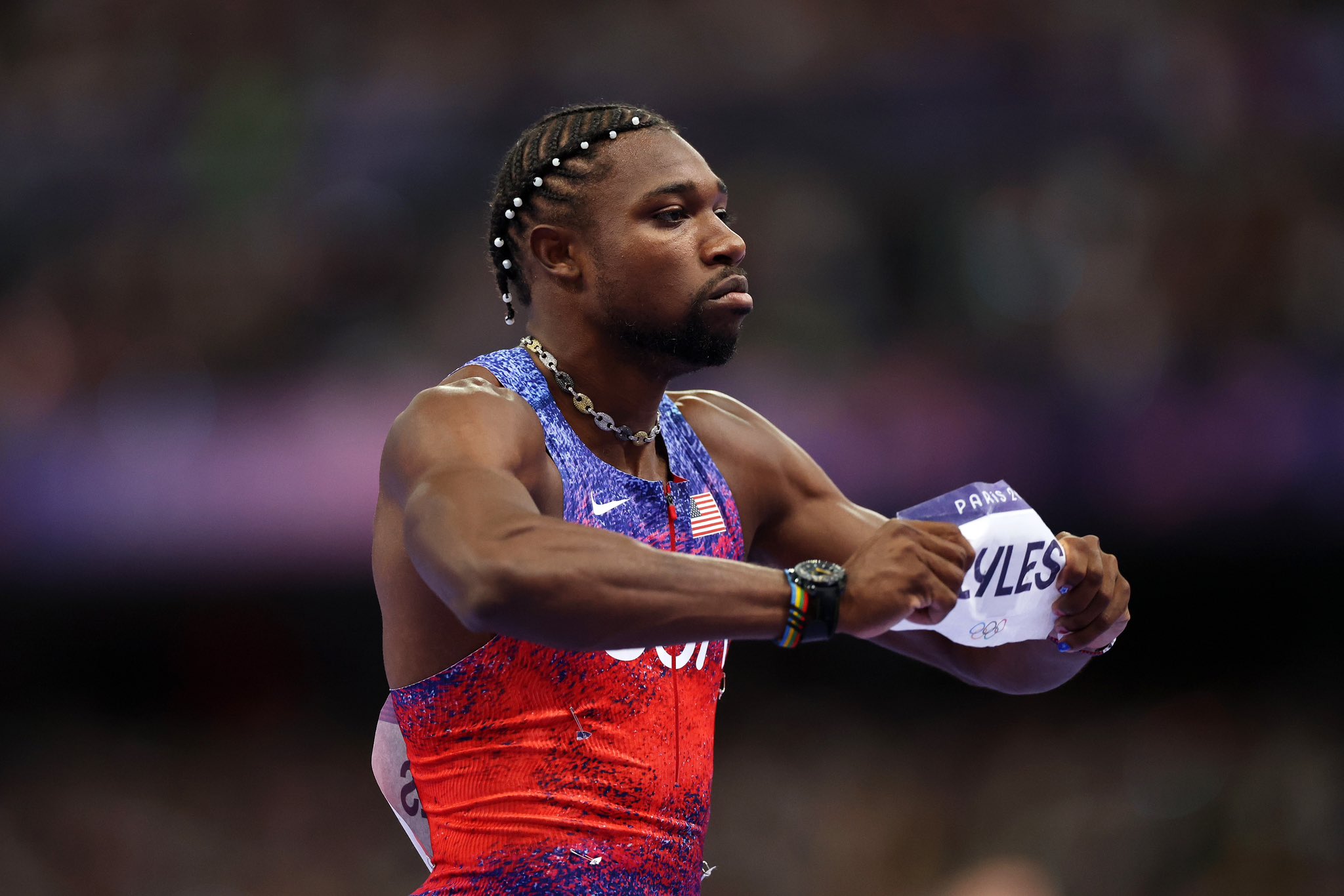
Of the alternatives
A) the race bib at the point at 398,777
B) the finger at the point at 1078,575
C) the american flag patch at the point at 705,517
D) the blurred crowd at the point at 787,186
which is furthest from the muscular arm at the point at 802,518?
the blurred crowd at the point at 787,186

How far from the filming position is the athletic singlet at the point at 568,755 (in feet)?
8.67

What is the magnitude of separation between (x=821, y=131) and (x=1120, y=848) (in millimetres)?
4035

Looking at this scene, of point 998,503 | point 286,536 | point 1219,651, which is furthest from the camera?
point 1219,651

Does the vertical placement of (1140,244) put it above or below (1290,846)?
above

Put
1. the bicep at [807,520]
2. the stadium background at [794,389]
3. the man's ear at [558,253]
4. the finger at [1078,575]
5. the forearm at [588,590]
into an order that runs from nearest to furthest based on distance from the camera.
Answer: the forearm at [588,590] → the finger at [1078,575] → the man's ear at [558,253] → the bicep at [807,520] → the stadium background at [794,389]

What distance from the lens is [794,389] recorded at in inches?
270

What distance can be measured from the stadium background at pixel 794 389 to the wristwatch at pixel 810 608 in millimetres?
4440

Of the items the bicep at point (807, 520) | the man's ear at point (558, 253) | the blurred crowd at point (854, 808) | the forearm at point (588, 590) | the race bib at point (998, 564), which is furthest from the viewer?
the blurred crowd at point (854, 808)

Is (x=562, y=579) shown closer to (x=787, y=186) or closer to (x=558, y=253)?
(x=558, y=253)

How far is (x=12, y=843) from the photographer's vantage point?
23.1 ft

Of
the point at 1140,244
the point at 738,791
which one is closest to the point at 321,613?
the point at 738,791

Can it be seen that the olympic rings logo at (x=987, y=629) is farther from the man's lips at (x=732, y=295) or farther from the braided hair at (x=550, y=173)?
the braided hair at (x=550, y=173)

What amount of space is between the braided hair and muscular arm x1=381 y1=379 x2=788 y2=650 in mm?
988

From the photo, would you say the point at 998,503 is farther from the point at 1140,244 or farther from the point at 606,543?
the point at 1140,244
